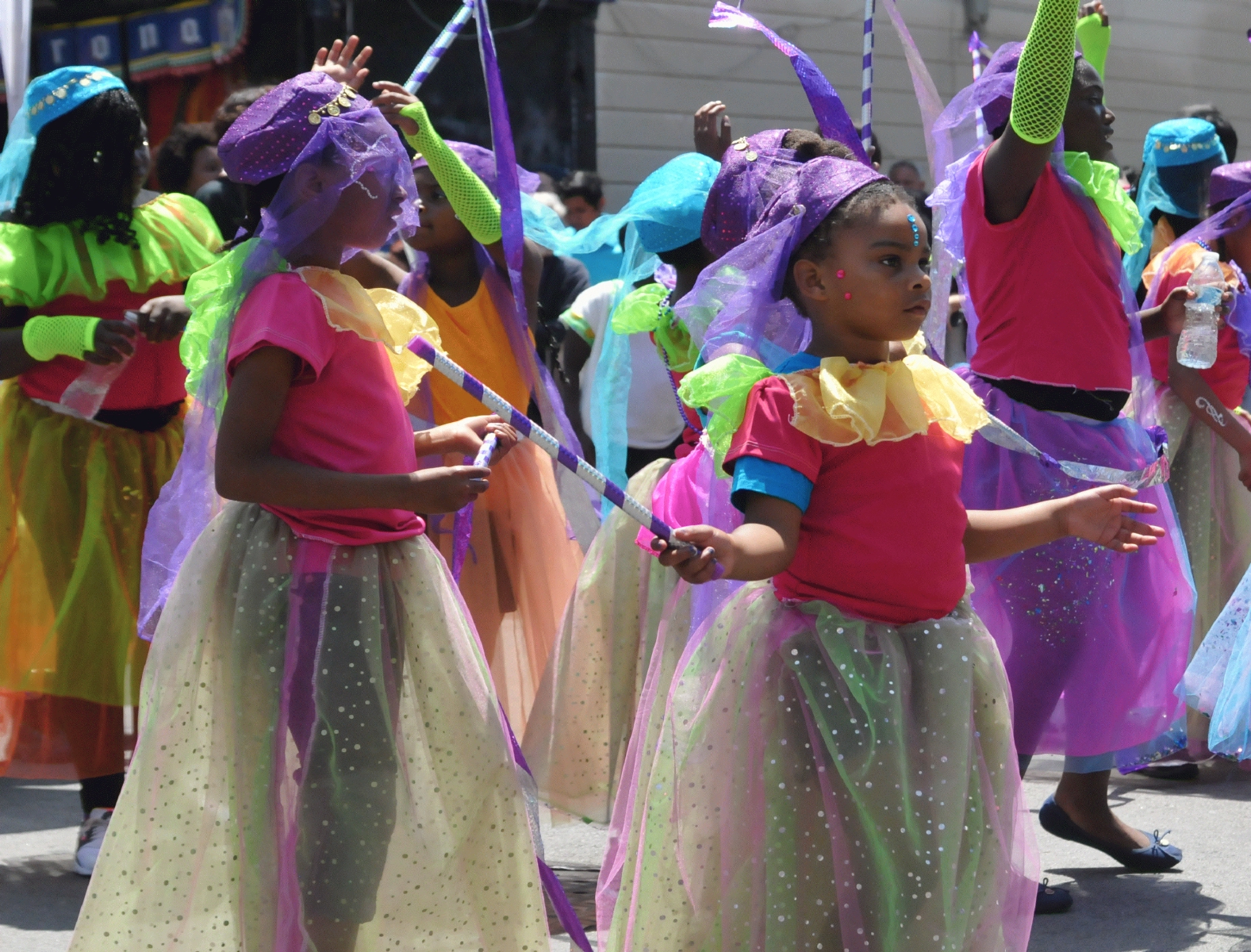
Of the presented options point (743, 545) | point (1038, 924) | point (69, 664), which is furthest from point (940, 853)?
point (69, 664)

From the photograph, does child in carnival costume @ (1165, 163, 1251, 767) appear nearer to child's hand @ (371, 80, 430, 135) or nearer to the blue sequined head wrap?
child's hand @ (371, 80, 430, 135)

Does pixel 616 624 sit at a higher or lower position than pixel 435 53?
lower

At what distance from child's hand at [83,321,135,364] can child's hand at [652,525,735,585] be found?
2.10 meters

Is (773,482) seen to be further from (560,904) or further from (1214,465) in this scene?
(1214,465)

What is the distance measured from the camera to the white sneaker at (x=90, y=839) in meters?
4.39

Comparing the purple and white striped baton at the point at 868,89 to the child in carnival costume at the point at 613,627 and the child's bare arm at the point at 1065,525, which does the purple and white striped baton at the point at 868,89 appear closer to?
the child in carnival costume at the point at 613,627

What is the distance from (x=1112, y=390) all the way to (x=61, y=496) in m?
2.78

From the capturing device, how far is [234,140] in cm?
309

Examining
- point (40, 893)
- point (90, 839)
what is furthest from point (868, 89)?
point (40, 893)

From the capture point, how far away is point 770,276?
2.94 m

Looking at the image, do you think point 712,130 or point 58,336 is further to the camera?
point 712,130

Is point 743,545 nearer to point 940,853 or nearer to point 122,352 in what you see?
point 940,853

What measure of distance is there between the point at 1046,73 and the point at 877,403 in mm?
1124

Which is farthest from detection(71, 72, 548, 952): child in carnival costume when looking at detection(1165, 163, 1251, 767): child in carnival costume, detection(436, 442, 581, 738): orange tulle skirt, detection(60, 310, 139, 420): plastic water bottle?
detection(1165, 163, 1251, 767): child in carnival costume
